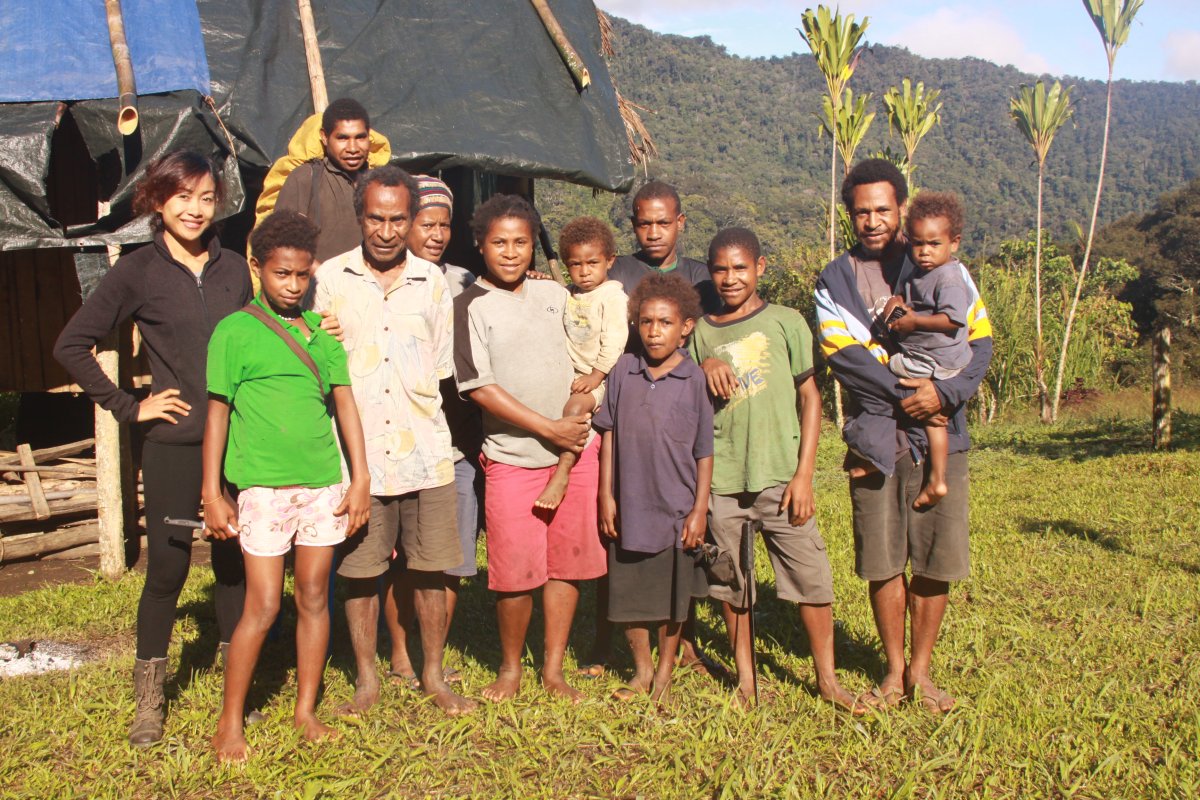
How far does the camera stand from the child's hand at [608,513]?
3834 millimetres

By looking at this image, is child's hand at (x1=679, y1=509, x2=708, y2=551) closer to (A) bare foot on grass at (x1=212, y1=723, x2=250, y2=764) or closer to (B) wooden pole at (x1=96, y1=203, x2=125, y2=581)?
(A) bare foot on grass at (x1=212, y1=723, x2=250, y2=764)

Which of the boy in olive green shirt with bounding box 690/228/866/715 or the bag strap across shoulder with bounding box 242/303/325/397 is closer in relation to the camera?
the bag strap across shoulder with bounding box 242/303/325/397

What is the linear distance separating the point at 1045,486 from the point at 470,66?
587 cm

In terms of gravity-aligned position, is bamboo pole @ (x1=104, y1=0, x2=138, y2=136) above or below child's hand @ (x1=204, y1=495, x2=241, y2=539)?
above

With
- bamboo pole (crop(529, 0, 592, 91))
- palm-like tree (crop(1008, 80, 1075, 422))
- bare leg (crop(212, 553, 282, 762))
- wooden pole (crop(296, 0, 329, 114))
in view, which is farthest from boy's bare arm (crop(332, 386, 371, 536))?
palm-like tree (crop(1008, 80, 1075, 422))

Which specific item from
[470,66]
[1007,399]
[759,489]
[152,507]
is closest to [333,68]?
[470,66]

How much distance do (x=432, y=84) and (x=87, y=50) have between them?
2.00m

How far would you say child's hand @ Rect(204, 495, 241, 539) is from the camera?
3.36m

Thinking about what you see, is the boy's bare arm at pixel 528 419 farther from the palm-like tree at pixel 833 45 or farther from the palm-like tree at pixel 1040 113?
the palm-like tree at pixel 1040 113

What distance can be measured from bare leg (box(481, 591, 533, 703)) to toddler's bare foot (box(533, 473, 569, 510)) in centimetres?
37

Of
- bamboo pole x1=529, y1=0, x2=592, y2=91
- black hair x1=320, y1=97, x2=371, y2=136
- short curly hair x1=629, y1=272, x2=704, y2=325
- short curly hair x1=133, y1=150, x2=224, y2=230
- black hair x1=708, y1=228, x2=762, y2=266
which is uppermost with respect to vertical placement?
bamboo pole x1=529, y1=0, x2=592, y2=91

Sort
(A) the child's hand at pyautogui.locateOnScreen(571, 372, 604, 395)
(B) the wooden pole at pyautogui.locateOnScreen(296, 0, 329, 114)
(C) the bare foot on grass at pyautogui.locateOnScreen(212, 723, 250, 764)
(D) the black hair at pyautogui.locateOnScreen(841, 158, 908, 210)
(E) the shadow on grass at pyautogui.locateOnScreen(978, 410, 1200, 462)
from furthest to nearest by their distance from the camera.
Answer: (E) the shadow on grass at pyautogui.locateOnScreen(978, 410, 1200, 462) → (B) the wooden pole at pyautogui.locateOnScreen(296, 0, 329, 114) → (A) the child's hand at pyautogui.locateOnScreen(571, 372, 604, 395) → (D) the black hair at pyautogui.locateOnScreen(841, 158, 908, 210) → (C) the bare foot on grass at pyautogui.locateOnScreen(212, 723, 250, 764)

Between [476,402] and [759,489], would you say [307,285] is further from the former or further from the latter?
[759,489]

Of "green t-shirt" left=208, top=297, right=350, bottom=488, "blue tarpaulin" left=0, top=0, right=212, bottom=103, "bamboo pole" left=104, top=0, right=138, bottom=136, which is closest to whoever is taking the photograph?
"green t-shirt" left=208, top=297, right=350, bottom=488
